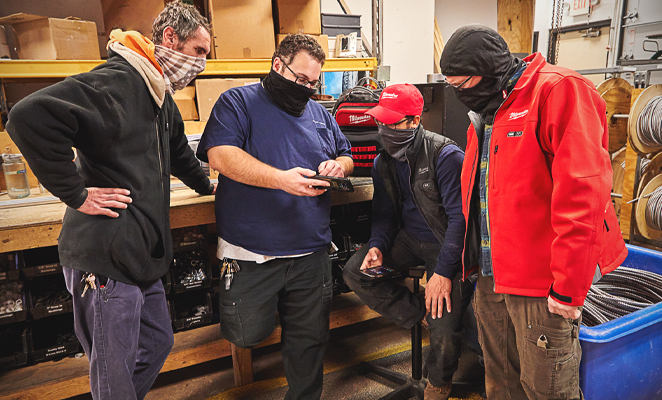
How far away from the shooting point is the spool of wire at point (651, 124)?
9.59 feet

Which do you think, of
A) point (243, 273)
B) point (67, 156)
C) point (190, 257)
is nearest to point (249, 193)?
point (243, 273)

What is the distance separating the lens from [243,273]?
74.4 inches

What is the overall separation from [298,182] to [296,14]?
83.3 inches

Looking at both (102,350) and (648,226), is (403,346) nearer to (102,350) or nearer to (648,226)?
(102,350)

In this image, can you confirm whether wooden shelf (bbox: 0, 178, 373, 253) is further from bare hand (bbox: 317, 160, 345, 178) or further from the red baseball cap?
the red baseball cap

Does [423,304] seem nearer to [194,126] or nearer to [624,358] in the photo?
[624,358]

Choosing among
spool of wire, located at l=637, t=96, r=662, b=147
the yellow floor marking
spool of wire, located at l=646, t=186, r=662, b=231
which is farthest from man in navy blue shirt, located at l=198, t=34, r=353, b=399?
spool of wire, located at l=646, t=186, r=662, b=231

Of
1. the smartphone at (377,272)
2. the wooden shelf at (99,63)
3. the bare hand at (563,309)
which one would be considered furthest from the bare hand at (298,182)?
the wooden shelf at (99,63)

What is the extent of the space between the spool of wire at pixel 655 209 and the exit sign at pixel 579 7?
14.6 ft

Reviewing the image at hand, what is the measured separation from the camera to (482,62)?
4.58ft

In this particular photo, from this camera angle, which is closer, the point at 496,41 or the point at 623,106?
the point at 496,41

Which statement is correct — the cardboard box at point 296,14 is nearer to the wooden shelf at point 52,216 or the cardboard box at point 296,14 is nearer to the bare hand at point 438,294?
the wooden shelf at point 52,216

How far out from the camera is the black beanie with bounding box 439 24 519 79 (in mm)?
1392

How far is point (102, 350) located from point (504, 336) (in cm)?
151
